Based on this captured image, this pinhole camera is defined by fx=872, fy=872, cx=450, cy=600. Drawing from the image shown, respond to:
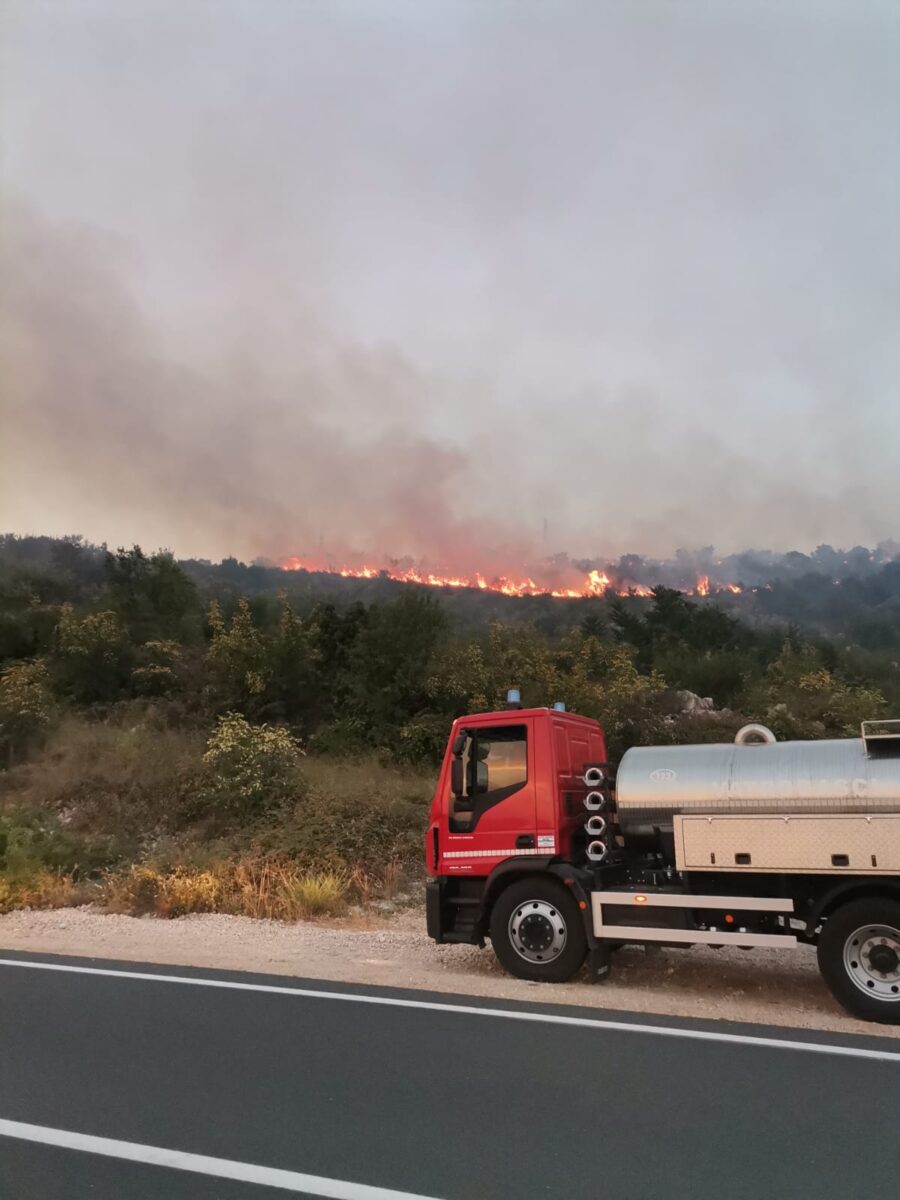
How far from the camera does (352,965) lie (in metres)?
8.95

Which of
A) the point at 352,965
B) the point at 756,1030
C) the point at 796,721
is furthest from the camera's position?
the point at 796,721

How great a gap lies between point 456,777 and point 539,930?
62.6 inches

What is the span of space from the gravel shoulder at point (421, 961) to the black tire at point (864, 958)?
139mm

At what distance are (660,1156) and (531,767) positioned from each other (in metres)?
4.33

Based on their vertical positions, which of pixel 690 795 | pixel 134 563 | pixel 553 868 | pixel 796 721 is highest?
pixel 134 563

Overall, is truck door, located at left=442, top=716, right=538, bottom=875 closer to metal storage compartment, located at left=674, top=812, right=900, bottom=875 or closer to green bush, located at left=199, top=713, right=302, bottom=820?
metal storage compartment, located at left=674, top=812, right=900, bottom=875

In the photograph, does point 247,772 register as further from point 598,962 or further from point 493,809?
point 598,962

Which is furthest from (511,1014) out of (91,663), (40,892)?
(91,663)

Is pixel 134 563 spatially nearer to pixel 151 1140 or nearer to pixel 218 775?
pixel 218 775

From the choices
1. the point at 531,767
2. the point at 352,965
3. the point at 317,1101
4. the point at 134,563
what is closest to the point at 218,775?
the point at 352,965

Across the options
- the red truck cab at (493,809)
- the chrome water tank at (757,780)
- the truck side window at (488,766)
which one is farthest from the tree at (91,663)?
the chrome water tank at (757,780)

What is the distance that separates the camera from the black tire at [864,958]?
6.64 meters

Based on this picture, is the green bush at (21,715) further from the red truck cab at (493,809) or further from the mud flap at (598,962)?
the mud flap at (598,962)

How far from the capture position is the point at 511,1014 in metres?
6.82
